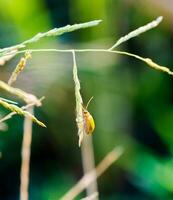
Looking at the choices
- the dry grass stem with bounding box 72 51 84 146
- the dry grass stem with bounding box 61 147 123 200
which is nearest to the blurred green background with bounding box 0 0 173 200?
the dry grass stem with bounding box 61 147 123 200

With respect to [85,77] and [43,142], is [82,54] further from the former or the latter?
[43,142]

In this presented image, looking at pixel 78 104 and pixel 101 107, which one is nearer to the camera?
pixel 78 104

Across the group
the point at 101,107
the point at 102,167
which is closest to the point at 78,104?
the point at 102,167

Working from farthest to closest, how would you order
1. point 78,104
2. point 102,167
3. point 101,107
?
point 101,107 < point 102,167 < point 78,104

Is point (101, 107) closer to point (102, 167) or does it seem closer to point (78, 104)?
point (102, 167)

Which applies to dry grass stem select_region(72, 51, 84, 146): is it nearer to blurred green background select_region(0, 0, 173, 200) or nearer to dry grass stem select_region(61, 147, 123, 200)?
dry grass stem select_region(61, 147, 123, 200)

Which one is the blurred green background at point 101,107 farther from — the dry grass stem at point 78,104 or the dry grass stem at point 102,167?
the dry grass stem at point 78,104

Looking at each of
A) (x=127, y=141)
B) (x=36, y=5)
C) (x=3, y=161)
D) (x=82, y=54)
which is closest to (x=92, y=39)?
(x=82, y=54)

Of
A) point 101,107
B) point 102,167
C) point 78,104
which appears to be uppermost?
point 101,107
